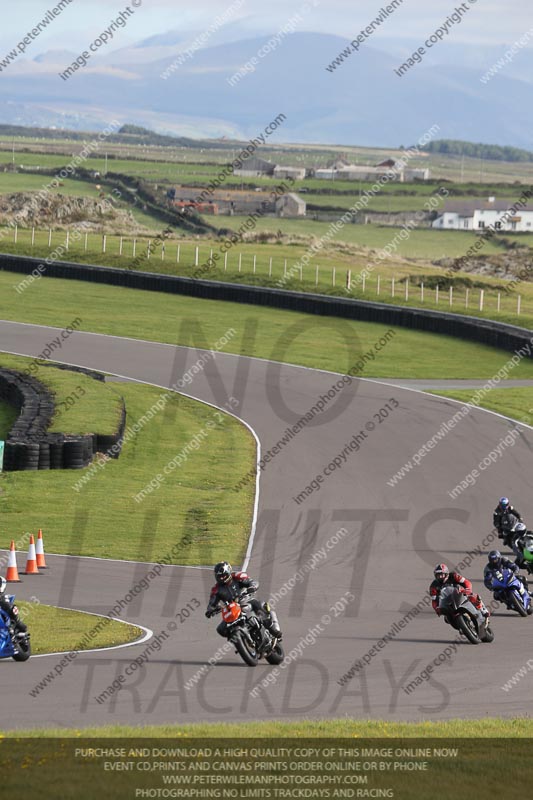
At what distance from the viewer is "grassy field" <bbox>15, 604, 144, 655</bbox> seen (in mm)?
16625

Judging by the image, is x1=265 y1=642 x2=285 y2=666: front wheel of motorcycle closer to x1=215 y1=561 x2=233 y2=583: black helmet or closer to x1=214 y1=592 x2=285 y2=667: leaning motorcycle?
x1=214 y1=592 x2=285 y2=667: leaning motorcycle

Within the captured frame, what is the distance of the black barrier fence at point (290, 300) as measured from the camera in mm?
52281

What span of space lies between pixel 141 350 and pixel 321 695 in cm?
3592

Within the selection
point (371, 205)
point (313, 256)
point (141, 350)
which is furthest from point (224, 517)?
point (371, 205)

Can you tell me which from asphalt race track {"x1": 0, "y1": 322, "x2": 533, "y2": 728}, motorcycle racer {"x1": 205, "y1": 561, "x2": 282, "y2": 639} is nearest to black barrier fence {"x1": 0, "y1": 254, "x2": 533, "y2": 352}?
asphalt race track {"x1": 0, "y1": 322, "x2": 533, "y2": 728}

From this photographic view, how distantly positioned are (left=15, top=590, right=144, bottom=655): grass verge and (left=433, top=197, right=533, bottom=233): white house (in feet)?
472

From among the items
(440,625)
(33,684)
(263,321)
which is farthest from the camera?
(263,321)

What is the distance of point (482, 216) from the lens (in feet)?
550

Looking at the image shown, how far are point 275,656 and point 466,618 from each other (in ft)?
9.48

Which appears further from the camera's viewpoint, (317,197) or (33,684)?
(317,197)

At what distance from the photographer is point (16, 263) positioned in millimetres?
67625

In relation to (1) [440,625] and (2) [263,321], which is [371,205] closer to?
(2) [263,321]

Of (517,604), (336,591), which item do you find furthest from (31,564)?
(517,604)
